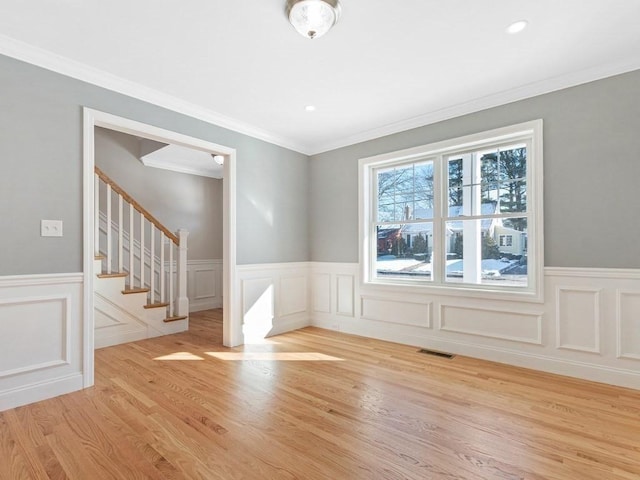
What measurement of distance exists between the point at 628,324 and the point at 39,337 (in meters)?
4.67

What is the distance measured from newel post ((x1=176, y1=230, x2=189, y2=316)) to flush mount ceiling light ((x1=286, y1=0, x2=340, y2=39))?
3.56 m

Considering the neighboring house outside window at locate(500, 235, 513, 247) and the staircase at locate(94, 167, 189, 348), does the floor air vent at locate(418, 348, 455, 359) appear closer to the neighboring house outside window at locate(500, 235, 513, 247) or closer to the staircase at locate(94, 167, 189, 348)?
the neighboring house outside window at locate(500, 235, 513, 247)

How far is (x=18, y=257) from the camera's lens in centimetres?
239

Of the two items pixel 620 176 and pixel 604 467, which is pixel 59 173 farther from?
pixel 620 176

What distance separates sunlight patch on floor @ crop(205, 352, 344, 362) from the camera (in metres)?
3.38

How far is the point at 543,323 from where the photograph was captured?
9.95 feet

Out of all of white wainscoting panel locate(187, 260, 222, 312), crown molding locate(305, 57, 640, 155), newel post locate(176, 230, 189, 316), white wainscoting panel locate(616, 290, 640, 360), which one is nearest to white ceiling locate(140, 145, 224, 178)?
newel post locate(176, 230, 189, 316)

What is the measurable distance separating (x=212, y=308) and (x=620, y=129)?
621 centimetres

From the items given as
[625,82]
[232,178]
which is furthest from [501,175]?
[232,178]

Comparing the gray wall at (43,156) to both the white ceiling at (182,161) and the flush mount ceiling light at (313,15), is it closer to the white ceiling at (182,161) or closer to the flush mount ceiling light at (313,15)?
the flush mount ceiling light at (313,15)

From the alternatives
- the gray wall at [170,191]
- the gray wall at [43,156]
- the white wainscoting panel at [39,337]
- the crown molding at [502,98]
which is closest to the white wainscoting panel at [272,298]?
the white wainscoting panel at [39,337]

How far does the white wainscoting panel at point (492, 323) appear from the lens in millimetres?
3094

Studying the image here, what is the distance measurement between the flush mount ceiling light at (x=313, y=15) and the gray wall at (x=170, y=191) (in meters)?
4.42

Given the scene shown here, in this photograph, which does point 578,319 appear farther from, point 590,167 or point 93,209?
point 93,209
